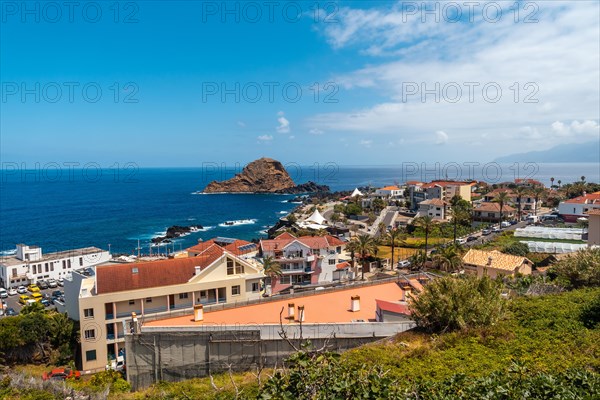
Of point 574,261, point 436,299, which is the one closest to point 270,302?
point 436,299

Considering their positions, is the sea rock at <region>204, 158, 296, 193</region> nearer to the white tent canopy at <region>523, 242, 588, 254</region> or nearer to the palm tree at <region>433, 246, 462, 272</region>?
the white tent canopy at <region>523, 242, 588, 254</region>

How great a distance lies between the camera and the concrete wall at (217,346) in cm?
1839

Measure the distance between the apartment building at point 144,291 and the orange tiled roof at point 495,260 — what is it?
924 inches

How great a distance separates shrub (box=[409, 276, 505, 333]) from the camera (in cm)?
1611

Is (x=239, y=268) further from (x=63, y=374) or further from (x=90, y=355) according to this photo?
(x=63, y=374)

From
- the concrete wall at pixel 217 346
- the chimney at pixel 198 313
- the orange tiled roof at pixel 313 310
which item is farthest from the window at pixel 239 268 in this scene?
the concrete wall at pixel 217 346

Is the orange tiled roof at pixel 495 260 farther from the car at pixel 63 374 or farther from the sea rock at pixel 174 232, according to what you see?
the sea rock at pixel 174 232

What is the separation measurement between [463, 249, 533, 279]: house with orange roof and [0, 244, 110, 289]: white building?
51631 mm

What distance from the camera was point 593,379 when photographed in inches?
323

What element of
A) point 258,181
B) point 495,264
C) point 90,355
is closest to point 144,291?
point 90,355

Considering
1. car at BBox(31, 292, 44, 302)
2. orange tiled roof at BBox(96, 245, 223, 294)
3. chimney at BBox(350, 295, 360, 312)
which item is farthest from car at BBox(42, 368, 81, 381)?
car at BBox(31, 292, 44, 302)

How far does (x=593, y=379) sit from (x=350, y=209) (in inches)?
3505

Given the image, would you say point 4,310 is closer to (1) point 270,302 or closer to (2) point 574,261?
(1) point 270,302

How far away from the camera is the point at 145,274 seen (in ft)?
93.5
